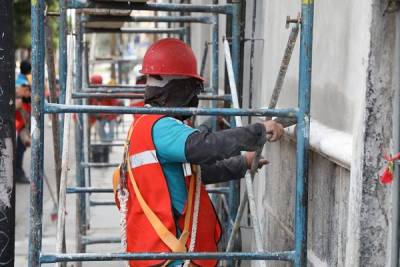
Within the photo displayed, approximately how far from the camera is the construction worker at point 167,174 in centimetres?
379

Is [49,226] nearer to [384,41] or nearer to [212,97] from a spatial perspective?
[212,97]

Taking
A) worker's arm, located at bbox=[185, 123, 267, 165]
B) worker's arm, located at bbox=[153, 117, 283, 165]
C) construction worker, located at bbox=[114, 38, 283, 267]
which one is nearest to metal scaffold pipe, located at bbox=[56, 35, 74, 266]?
construction worker, located at bbox=[114, 38, 283, 267]

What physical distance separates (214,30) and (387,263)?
3477mm

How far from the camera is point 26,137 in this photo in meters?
12.7

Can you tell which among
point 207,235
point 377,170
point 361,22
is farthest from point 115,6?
point 377,170

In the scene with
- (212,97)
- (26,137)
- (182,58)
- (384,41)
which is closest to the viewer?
(384,41)

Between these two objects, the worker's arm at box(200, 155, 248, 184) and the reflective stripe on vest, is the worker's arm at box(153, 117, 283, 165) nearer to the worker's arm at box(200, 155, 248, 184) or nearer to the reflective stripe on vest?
the reflective stripe on vest

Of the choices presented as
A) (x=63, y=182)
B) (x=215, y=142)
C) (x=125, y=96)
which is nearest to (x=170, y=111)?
(x=215, y=142)

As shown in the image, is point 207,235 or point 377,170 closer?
point 377,170

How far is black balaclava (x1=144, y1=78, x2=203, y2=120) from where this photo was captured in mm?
3998

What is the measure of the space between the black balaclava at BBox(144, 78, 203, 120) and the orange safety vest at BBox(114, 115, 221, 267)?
124 mm

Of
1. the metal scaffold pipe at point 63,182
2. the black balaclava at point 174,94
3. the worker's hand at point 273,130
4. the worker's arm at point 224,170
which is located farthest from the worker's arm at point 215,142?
the metal scaffold pipe at point 63,182

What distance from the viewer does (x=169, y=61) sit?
401 centimetres

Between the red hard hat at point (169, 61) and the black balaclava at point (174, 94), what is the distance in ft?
0.16
